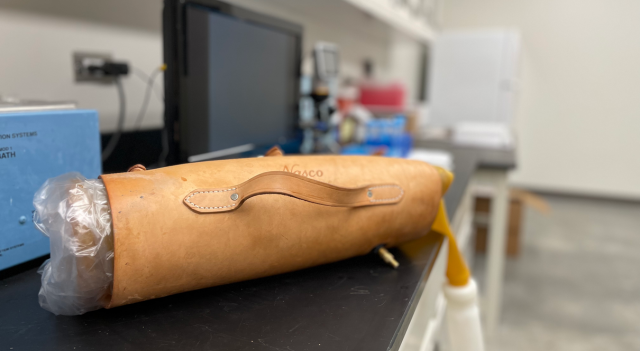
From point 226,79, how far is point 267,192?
0.47 metres

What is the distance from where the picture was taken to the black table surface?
0.43 metres

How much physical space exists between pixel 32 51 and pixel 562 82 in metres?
4.12

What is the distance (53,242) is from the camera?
0.44 meters

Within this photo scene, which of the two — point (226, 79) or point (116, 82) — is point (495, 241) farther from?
point (116, 82)

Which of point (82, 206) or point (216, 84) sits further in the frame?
point (216, 84)

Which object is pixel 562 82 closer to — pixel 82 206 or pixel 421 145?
pixel 421 145

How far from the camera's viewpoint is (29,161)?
0.56m

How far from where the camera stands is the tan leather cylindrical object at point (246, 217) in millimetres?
443

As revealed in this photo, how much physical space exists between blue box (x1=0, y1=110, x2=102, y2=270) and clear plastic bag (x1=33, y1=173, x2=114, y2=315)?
0.12 metres

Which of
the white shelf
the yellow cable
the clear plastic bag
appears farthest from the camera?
the white shelf

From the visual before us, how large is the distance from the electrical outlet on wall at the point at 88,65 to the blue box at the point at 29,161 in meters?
0.46

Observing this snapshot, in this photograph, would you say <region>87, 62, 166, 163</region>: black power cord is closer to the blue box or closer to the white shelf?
the blue box

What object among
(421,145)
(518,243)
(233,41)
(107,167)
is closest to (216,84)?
(233,41)

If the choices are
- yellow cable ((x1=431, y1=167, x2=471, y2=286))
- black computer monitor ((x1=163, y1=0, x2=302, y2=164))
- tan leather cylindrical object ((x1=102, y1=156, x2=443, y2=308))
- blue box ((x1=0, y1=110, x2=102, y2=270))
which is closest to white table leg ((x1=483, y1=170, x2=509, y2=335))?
black computer monitor ((x1=163, y1=0, x2=302, y2=164))
